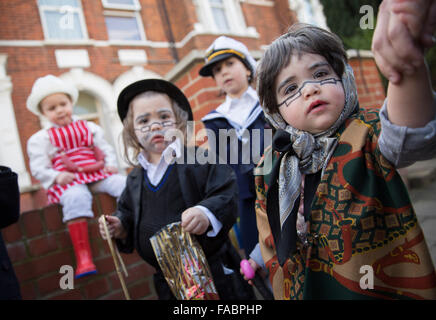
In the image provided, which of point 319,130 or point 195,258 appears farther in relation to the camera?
point 195,258

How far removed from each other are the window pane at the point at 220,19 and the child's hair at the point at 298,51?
10.0 feet

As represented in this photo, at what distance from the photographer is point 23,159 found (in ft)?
15.8

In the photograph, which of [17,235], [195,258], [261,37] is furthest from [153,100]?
[261,37]

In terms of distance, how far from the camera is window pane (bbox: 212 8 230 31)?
3.80 metres

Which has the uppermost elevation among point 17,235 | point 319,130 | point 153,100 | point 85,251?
point 153,100

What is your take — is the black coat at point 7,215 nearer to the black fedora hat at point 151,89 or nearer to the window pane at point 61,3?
the black fedora hat at point 151,89

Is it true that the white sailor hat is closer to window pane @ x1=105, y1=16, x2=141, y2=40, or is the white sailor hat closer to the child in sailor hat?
the child in sailor hat

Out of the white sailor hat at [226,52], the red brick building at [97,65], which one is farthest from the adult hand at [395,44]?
the white sailor hat at [226,52]

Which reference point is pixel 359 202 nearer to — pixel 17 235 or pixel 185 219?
pixel 185 219

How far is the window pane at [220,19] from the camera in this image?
3803 millimetres

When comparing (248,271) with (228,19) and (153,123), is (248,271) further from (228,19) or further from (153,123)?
(228,19)

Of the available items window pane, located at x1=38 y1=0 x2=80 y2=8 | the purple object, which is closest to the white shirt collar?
the purple object

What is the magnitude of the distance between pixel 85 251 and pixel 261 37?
15.9 feet

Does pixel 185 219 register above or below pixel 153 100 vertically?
below
